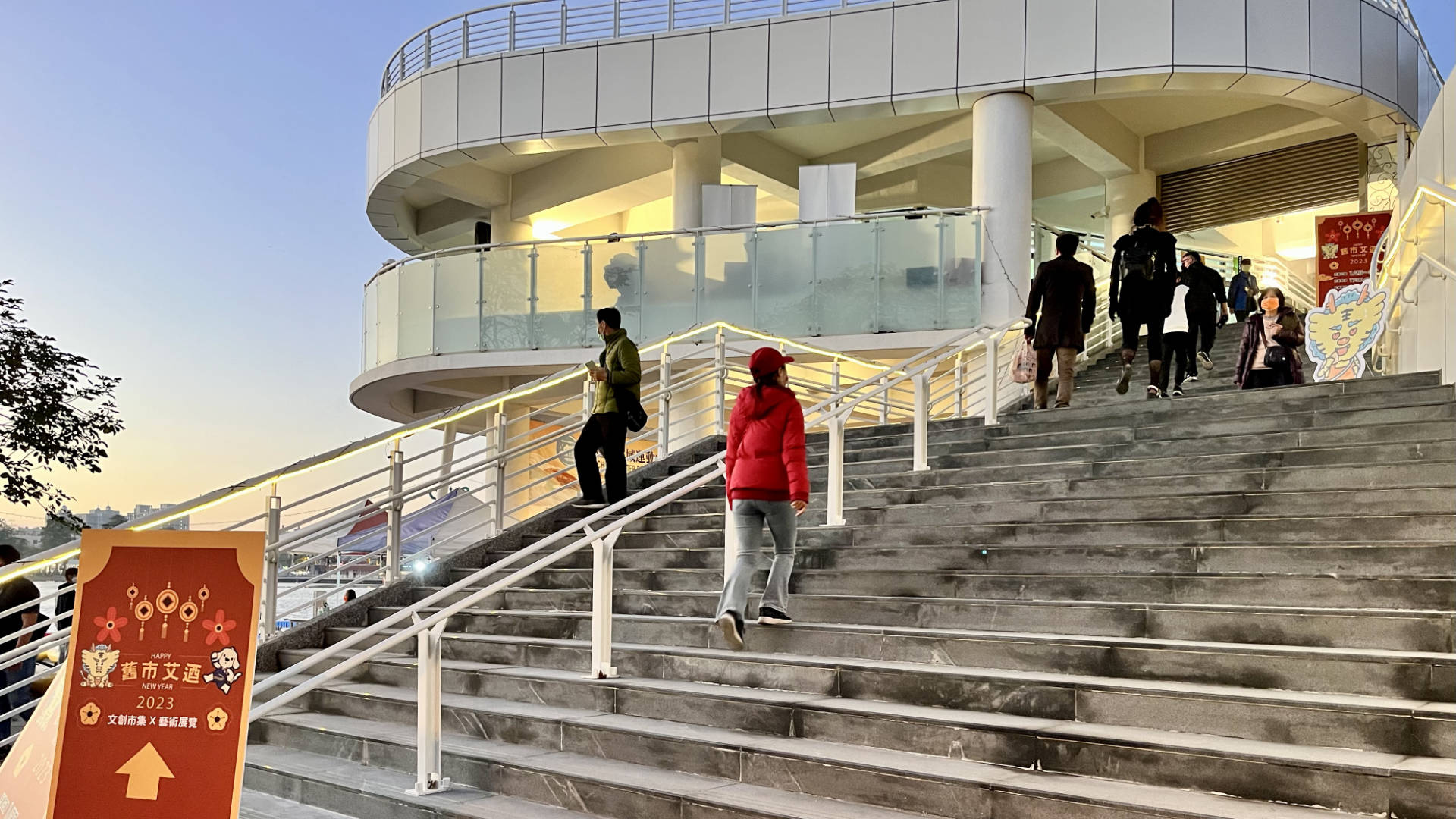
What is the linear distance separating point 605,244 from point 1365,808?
13.6 m

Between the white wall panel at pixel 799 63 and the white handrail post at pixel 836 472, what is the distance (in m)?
10.2

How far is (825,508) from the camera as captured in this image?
834 cm

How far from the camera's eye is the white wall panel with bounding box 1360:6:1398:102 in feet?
52.9

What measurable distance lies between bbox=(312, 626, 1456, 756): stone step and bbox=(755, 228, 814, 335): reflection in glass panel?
9.47 m

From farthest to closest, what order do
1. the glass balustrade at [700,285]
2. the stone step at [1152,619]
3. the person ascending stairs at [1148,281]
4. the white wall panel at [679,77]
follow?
the white wall panel at [679,77]
the glass balustrade at [700,285]
the person ascending stairs at [1148,281]
the stone step at [1152,619]

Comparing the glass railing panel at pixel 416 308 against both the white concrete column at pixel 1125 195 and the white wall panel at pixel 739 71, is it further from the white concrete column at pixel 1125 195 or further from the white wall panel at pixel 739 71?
the white concrete column at pixel 1125 195

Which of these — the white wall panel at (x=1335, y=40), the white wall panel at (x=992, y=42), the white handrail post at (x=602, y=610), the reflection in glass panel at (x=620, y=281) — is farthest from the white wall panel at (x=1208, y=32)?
the white handrail post at (x=602, y=610)

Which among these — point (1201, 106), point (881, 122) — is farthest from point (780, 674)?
point (1201, 106)

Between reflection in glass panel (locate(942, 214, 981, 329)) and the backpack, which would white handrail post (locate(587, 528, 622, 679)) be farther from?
reflection in glass panel (locate(942, 214, 981, 329))

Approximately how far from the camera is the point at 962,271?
50.3 feet

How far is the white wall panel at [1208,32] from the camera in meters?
15.4

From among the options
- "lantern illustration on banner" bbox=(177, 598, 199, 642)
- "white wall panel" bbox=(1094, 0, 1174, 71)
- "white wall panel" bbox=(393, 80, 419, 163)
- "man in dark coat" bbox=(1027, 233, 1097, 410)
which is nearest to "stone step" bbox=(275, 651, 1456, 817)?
"lantern illustration on banner" bbox=(177, 598, 199, 642)

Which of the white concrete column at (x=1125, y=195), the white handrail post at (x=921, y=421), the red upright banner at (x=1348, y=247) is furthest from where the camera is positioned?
the white concrete column at (x=1125, y=195)

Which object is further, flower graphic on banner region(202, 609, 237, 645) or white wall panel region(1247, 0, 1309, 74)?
white wall panel region(1247, 0, 1309, 74)
